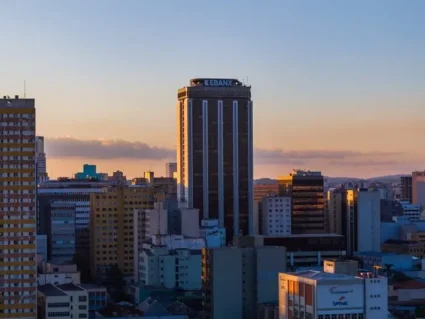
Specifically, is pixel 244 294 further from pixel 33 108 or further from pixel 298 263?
pixel 298 263

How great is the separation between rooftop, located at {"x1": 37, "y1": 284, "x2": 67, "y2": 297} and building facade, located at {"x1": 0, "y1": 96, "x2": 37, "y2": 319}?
524 cm

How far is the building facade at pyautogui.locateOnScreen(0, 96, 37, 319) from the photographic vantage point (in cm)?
4294

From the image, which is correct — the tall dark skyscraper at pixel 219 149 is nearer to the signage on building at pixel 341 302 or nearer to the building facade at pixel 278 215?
the building facade at pixel 278 215

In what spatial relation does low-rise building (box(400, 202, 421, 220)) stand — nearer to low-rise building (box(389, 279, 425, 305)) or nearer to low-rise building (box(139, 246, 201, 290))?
low-rise building (box(389, 279, 425, 305))

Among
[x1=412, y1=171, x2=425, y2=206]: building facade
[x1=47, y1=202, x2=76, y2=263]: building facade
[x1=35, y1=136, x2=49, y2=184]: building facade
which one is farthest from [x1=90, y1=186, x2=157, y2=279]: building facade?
[x1=412, y1=171, x2=425, y2=206]: building facade

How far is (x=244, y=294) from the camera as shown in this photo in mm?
46188

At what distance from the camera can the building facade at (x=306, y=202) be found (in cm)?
8594

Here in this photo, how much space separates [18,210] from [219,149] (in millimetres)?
39908

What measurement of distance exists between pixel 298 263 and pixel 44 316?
23706 millimetres

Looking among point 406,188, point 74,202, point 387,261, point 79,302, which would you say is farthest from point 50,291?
point 406,188

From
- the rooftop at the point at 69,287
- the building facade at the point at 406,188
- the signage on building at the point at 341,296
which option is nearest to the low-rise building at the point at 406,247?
the rooftop at the point at 69,287

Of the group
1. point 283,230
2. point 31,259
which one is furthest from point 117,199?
point 31,259

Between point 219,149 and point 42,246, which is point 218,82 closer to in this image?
point 219,149

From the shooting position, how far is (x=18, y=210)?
43.3 m
